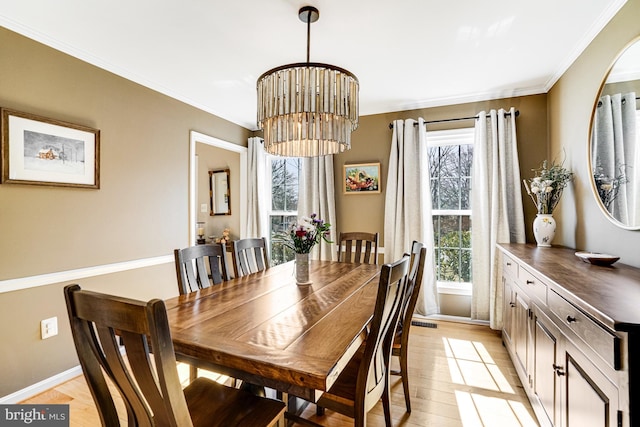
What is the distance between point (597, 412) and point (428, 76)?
8.79 feet

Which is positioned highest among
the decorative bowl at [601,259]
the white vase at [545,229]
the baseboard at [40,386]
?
the white vase at [545,229]

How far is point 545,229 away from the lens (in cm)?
251

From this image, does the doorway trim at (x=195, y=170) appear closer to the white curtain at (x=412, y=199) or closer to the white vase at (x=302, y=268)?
the white vase at (x=302, y=268)

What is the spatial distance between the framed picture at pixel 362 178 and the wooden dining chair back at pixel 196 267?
2.06 metres

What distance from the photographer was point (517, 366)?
2205 millimetres

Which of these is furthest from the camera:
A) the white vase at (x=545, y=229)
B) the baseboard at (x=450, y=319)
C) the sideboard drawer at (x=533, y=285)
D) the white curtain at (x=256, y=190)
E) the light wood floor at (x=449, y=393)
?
the white curtain at (x=256, y=190)

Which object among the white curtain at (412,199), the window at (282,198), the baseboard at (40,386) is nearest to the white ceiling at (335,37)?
the white curtain at (412,199)

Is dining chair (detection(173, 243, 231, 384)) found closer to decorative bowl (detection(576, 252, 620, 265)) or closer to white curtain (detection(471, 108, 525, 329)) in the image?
decorative bowl (detection(576, 252, 620, 265))

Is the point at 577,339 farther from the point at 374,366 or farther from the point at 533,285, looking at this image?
the point at 374,366

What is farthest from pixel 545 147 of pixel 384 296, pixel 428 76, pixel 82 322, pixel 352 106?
pixel 82 322

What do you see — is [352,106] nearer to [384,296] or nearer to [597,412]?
[384,296]

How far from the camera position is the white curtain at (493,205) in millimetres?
3074

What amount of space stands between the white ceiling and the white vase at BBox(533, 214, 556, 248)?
1.31 meters
